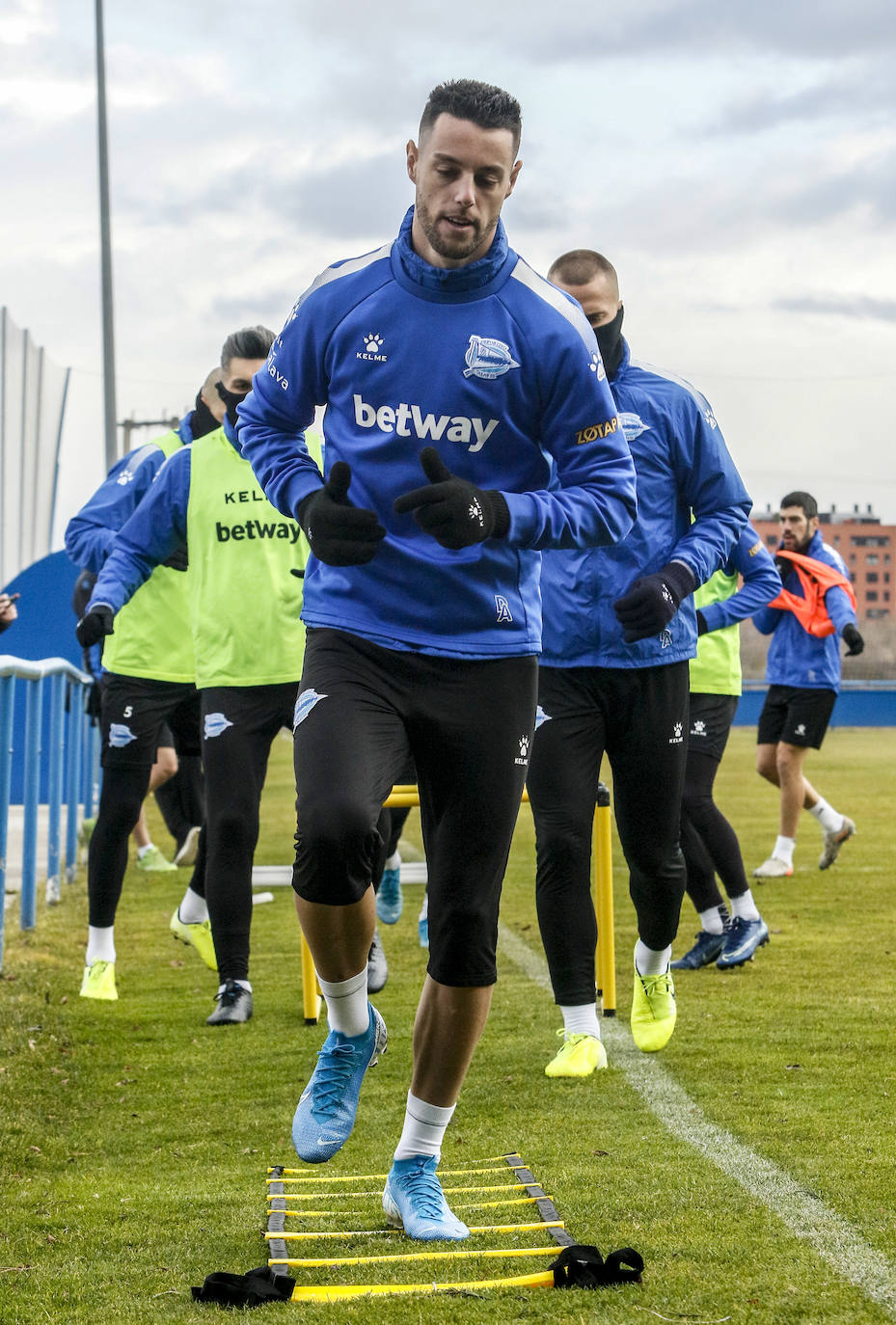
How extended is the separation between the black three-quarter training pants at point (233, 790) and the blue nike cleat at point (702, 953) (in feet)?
6.94

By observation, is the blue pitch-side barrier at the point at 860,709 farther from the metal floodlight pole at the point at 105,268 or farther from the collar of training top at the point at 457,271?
the collar of training top at the point at 457,271

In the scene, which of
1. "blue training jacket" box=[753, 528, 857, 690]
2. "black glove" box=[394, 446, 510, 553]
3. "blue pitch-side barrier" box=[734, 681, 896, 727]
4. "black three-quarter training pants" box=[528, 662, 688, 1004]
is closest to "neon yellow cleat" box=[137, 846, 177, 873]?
"blue training jacket" box=[753, 528, 857, 690]

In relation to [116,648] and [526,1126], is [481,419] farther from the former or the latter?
[116,648]

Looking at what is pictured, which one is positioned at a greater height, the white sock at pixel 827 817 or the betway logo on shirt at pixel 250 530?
the betway logo on shirt at pixel 250 530

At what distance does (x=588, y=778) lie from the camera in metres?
4.94

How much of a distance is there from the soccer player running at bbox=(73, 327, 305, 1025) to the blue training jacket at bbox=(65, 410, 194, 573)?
1.24 m

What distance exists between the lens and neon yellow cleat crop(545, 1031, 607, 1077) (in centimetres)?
495

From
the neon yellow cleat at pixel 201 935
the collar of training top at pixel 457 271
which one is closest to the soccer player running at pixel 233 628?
the neon yellow cleat at pixel 201 935

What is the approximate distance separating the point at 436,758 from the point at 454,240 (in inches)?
43.2

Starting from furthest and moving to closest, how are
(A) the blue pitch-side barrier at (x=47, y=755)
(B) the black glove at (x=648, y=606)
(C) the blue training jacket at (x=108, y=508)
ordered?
(C) the blue training jacket at (x=108, y=508)
(A) the blue pitch-side barrier at (x=47, y=755)
(B) the black glove at (x=648, y=606)

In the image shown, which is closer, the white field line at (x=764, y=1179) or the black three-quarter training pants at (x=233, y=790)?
the white field line at (x=764, y=1179)

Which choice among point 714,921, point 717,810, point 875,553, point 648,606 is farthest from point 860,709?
point 648,606

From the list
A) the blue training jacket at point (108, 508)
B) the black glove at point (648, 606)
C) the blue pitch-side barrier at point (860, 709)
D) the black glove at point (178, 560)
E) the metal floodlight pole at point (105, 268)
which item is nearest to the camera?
the black glove at point (648, 606)

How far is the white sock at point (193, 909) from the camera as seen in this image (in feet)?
22.7
